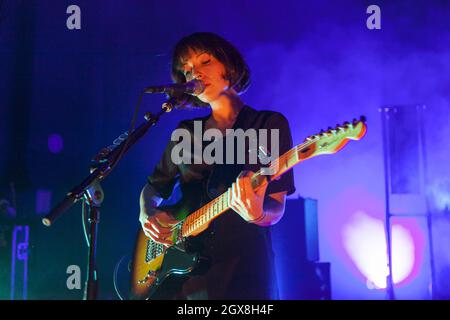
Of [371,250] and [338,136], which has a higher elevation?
[338,136]

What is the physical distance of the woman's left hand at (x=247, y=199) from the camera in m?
1.68

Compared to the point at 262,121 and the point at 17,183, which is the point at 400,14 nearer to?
the point at 262,121

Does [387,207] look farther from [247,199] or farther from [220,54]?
[247,199]

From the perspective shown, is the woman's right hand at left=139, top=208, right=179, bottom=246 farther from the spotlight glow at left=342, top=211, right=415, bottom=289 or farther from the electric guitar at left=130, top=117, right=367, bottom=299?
the spotlight glow at left=342, top=211, right=415, bottom=289

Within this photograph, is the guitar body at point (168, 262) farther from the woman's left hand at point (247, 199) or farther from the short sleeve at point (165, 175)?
the woman's left hand at point (247, 199)

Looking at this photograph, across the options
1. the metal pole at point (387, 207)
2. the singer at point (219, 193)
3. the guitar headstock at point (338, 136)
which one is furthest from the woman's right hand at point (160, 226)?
the metal pole at point (387, 207)

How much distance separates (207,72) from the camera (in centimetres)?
214

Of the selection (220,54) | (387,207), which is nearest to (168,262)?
(220,54)

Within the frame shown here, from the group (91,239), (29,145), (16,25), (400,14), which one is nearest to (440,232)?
(400,14)

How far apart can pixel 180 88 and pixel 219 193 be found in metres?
0.46

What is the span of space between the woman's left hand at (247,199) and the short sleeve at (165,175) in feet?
1.92

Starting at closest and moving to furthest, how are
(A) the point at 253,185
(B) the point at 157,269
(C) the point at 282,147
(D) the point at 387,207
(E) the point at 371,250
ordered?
(A) the point at 253,185, (C) the point at 282,147, (B) the point at 157,269, (D) the point at 387,207, (E) the point at 371,250

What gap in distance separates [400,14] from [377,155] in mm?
1162
